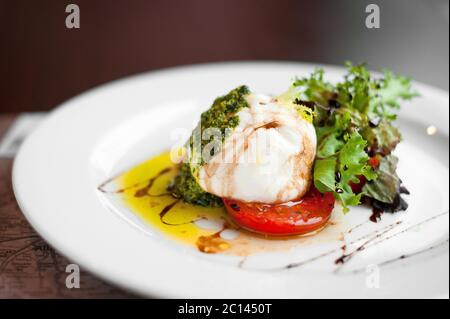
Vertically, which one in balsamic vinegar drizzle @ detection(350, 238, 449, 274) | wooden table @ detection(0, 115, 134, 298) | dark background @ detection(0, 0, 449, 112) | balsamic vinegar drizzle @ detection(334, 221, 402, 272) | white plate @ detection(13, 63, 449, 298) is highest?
dark background @ detection(0, 0, 449, 112)

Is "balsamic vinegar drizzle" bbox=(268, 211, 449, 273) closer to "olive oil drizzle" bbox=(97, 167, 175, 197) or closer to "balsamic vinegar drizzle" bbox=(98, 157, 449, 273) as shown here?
"balsamic vinegar drizzle" bbox=(98, 157, 449, 273)

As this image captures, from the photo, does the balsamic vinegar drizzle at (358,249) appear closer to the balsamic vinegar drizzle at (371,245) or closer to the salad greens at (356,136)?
the balsamic vinegar drizzle at (371,245)

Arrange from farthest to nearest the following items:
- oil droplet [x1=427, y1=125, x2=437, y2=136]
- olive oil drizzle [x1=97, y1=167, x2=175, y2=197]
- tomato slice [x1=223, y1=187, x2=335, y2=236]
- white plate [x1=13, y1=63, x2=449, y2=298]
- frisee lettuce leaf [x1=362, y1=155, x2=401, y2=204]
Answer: oil droplet [x1=427, y1=125, x2=437, y2=136], olive oil drizzle [x1=97, y1=167, x2=175, y2=197], frisee lettuce leaf [x1=362, y1=155, x2=401, y2=204], tomato slice [x1=223, y1=187, x2=335, y2=236], white plate [x1=13, y1=63, x2=449, y2=298]

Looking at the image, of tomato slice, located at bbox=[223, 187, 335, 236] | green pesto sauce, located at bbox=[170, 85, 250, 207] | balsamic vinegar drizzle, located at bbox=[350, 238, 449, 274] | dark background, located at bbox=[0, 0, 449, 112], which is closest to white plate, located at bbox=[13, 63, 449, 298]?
balsamic vinegar drizzle, located at bbox=[350, 238, 449, 274]

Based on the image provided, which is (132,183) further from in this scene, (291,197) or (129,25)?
(129,25)

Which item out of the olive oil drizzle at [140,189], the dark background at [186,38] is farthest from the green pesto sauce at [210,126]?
the dark background at [186,38]

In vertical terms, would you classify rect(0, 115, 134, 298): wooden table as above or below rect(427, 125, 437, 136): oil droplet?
below
